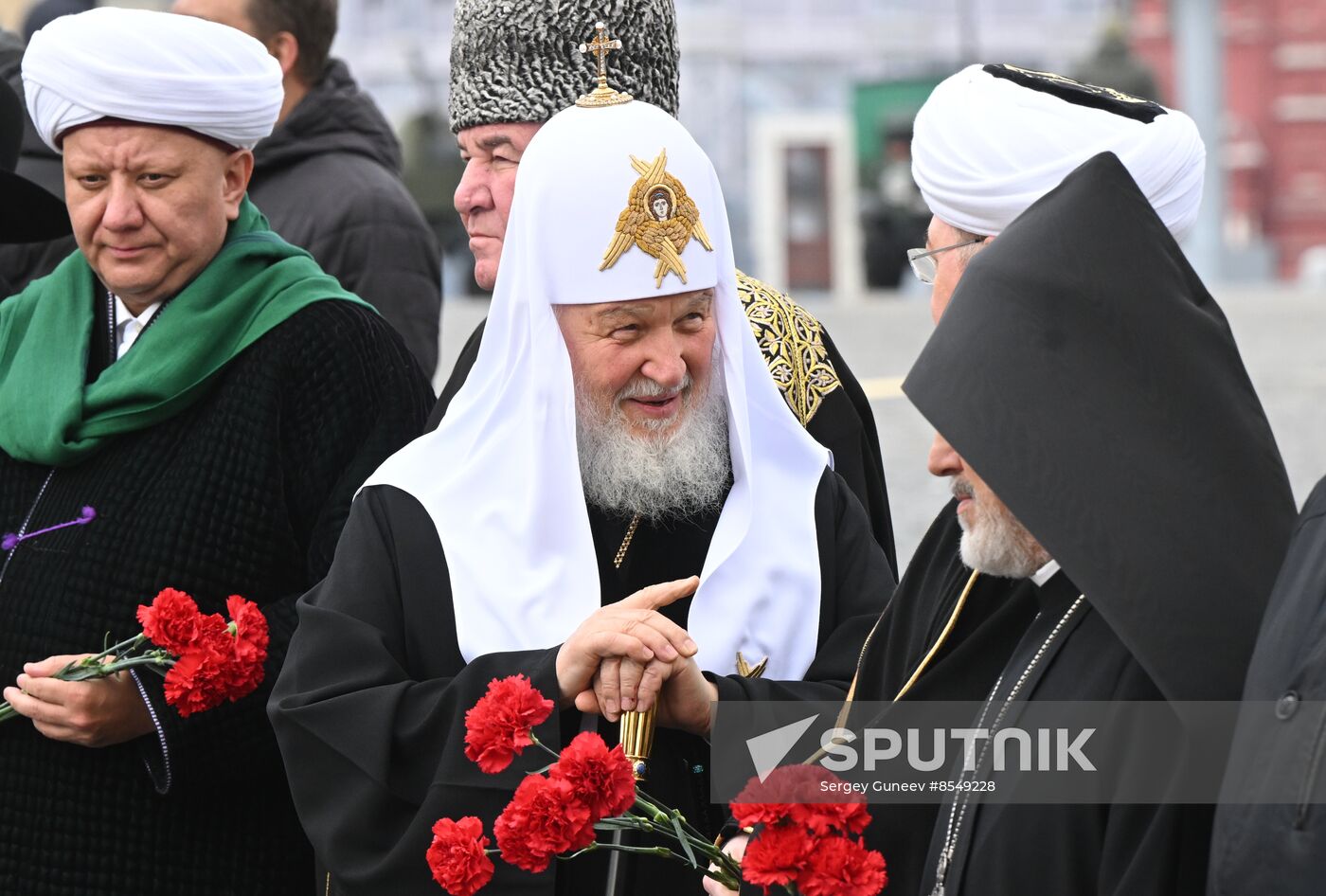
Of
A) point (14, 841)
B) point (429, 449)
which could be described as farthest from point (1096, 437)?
point (14, 841)

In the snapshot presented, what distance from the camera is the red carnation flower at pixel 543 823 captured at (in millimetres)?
2535

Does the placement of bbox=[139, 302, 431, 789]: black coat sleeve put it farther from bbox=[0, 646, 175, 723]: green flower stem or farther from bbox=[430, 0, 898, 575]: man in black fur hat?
bbox=[430, 0, 898, 575]: man in black fur hat

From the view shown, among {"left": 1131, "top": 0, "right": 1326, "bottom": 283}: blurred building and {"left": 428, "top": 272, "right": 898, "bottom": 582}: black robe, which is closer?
{"left": 428, "top": 272, "right": 898, "bottom": 582}: black robe

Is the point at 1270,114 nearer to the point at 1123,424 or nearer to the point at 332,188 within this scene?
the point at 332,188

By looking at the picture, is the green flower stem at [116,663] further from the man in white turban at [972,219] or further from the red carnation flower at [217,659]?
the man in white turban at [972,219]

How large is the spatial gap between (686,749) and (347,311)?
115cm

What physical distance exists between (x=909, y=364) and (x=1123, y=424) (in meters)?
14.6

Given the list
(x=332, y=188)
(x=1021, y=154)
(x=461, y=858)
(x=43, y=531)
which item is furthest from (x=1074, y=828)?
(x=332, y=188)

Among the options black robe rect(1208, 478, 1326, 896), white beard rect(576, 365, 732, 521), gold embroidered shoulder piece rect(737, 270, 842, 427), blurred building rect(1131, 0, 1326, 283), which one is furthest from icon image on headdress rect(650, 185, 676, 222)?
blurred building rect(1131, 0, 1326, 283)

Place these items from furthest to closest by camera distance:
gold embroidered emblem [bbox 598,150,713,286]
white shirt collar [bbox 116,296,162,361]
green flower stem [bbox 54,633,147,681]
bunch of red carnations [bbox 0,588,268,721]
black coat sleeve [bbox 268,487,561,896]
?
white shirt collar [bbox 116,296,162,361], green flower stem [bbox 54,633,147,681], bunch of red carnations [bbox 0,588,268,721], gold embroidered emblem [bbox 598,150,713,286], black coat sleeve [bbox 268,487,561,896]

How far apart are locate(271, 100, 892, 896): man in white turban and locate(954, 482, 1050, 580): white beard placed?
0.55m

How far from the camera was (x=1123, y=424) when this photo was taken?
238 cm

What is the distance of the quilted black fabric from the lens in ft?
11.9

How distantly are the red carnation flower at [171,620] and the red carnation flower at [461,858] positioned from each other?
875 millimetres
